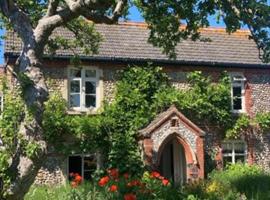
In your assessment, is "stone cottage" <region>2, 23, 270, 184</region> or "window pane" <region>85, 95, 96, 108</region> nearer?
"stone cottage" <region>2, 23, 270, 184</region>

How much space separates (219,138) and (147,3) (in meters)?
14.6

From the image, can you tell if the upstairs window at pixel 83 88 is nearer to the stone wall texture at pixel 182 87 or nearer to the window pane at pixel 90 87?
the window pane at pixel 90 87

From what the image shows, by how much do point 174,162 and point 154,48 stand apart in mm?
5752

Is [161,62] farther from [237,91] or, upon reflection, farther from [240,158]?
[240,158]

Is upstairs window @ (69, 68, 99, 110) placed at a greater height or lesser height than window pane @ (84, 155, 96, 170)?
greater

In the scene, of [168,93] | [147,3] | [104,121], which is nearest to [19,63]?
[147,3]

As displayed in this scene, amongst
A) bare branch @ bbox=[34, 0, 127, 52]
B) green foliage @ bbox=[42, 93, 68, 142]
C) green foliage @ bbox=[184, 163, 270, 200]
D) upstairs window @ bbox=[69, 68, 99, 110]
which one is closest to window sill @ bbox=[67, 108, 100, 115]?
upstairs window @ bbox=[69, 68, 99, 110]

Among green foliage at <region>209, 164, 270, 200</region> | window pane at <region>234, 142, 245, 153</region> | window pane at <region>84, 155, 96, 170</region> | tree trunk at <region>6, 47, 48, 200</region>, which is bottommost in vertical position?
green foliage at <region>209, 164, 270, 200</region>

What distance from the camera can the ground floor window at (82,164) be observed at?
25062 millimetres

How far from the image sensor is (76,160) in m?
25.2

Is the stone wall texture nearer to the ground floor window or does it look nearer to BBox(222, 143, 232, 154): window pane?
BBox(222, 143, 232, 154): window pane

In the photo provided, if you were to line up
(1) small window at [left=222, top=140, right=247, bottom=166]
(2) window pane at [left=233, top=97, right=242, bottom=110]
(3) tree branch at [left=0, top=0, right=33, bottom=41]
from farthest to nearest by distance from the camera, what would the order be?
1. (2) window pane at [left=233, top=97, right=242, bottom=110]
2. (1) small window at [left=222, top=140, right=247, bottom=166]
3. (3) tree branch at [left=0, top=0, right=33, bottom=41]

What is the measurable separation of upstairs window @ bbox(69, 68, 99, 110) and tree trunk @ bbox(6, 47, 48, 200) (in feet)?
44.5

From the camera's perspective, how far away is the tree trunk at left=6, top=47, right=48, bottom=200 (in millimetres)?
11391
